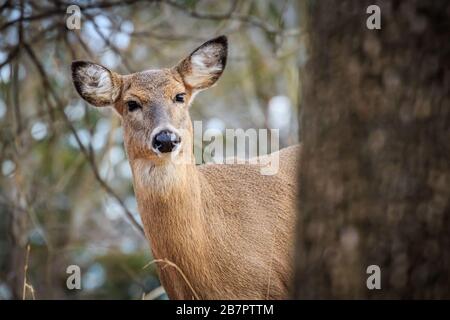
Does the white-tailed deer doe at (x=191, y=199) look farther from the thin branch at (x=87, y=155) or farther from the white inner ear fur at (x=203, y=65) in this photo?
the thin branch at (x=87, y=155)

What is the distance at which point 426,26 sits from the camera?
316 cm

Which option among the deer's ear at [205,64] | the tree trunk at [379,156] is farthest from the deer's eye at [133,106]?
the tree trunk at [379,156]

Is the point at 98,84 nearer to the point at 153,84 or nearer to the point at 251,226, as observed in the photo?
the point at 153,84

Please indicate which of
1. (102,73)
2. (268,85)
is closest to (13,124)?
(102,73)

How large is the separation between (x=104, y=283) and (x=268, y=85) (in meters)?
5.55

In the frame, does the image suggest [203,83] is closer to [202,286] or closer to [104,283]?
[202,286]

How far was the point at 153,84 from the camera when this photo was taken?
6293 mm

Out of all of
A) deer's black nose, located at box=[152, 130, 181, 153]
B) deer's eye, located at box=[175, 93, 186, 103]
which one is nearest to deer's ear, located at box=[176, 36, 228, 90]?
deer's eye, located at box=[175, 93, 186, 103]

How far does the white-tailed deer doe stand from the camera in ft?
18.8

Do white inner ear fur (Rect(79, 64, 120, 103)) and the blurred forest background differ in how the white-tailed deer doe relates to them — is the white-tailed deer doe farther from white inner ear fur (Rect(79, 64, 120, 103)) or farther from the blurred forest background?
the blurred forest background

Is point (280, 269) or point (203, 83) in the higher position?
Answer: point (203, 83)

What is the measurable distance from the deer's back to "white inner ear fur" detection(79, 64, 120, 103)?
970 mm

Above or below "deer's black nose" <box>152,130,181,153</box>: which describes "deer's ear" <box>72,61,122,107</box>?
above

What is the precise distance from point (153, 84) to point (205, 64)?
0.53 metres
